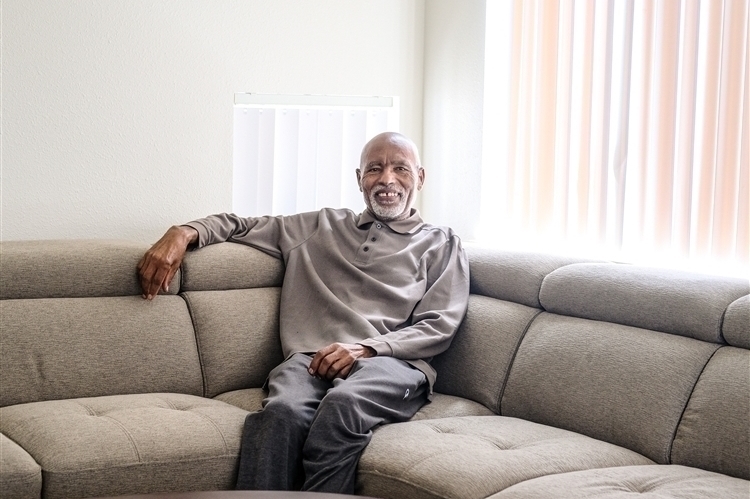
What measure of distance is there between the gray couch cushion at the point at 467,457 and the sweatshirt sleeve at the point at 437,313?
1.02ft

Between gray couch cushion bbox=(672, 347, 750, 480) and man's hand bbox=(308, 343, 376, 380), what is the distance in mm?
933

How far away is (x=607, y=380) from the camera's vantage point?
248cm

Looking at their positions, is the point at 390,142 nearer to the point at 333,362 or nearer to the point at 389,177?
the point at 389,177

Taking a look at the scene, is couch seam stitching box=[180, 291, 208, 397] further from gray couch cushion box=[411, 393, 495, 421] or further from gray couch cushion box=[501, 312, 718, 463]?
gray couch cushion box=[501, 312, 718, 463]

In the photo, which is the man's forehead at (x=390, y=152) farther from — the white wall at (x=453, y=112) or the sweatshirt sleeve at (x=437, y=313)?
the white wall at (x=453, y=112)

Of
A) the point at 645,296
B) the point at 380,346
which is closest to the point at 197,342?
the point at 380,346

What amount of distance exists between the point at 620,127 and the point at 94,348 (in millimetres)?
1904

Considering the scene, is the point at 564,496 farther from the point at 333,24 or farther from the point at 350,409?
the point at 333,24

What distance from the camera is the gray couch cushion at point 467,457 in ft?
6.79

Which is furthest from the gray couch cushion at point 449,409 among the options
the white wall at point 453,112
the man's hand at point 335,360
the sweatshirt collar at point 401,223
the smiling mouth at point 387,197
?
the white wall at point 453,112

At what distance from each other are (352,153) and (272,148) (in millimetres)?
364

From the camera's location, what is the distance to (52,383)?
2.62 metres

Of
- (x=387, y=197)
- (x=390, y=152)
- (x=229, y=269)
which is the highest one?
(x=390, y=152)

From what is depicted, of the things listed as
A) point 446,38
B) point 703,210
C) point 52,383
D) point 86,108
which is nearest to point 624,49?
point 703,210
